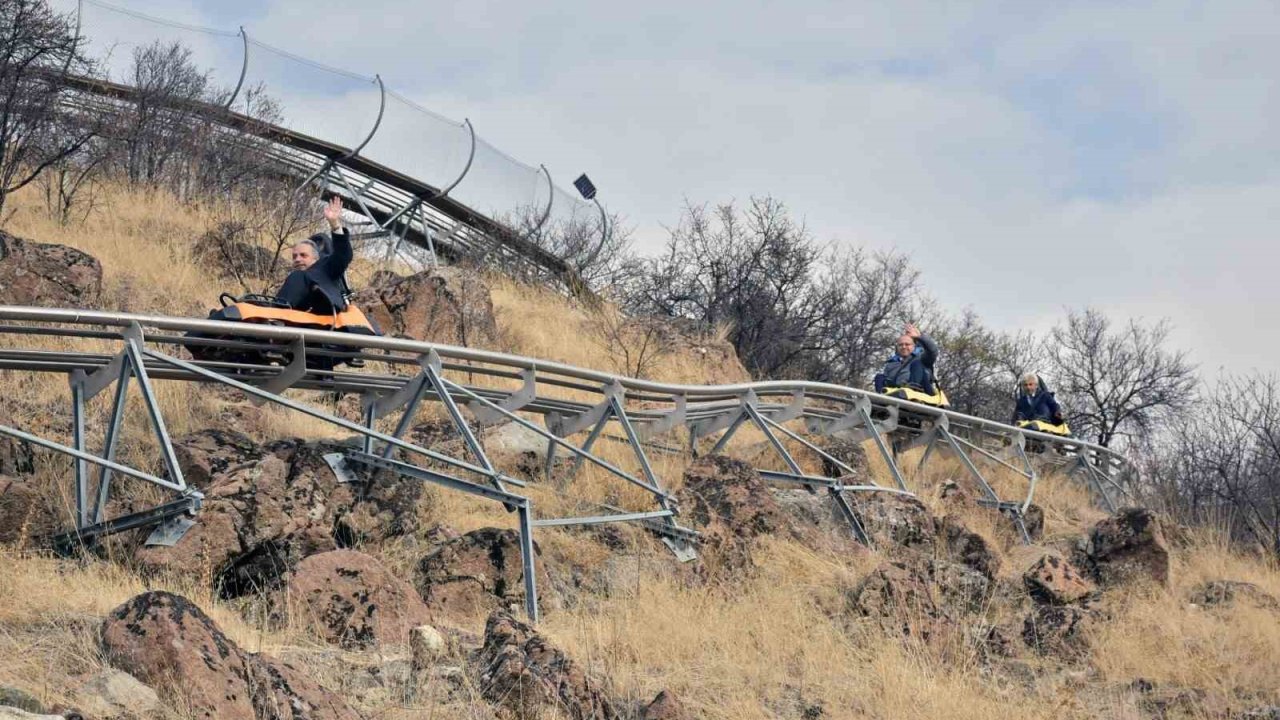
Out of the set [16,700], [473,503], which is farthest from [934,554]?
[16,700]

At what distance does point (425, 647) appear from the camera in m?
8.85

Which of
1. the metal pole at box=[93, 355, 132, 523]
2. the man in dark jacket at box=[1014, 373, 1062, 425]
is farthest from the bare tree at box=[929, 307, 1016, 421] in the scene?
the metal pole at box=[93, 355, 132, 523]

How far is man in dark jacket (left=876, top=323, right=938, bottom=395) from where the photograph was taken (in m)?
18.8

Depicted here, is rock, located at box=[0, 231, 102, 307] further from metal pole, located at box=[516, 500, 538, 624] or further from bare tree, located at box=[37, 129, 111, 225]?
metal pole, located at box=[516, 500, 538, 624]

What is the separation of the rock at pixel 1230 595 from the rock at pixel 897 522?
8.71ft

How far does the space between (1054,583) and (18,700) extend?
8.99 m

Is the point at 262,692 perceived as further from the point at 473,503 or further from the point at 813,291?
the point at 813,291

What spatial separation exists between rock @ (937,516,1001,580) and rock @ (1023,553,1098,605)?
48 centimetres

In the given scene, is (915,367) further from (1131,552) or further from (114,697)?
(114,697)

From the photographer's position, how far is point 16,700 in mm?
6465

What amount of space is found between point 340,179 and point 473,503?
40.5 ft

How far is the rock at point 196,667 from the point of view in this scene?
676 centimetres

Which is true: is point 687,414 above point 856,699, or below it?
above

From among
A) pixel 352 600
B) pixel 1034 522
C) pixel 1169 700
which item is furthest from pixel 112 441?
pixel 1034 522
